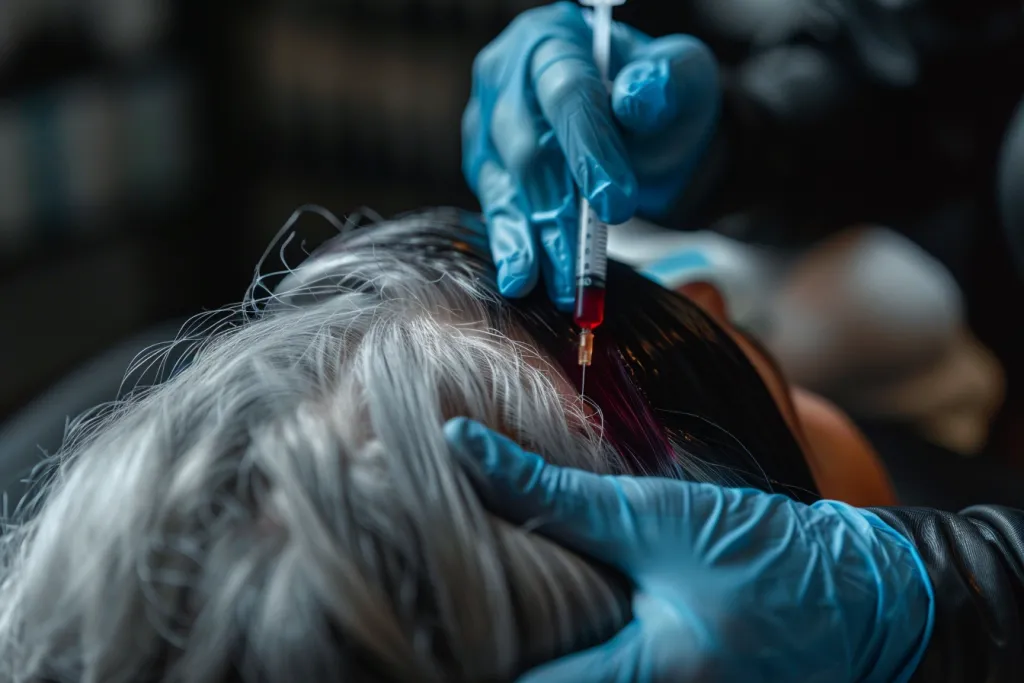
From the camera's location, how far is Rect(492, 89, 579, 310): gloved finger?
0.85 metres

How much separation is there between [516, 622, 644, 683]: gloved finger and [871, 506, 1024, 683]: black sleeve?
0.24 metres

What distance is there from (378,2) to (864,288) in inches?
67.8

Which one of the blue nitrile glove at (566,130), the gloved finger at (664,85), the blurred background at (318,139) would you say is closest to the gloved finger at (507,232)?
the blue nitrile glove at (566,130)

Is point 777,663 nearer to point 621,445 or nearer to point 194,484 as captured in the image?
point 621,445

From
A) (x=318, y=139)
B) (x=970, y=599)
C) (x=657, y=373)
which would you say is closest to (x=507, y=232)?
(x=657, y=373)

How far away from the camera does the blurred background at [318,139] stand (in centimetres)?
135

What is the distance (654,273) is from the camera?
1.24m

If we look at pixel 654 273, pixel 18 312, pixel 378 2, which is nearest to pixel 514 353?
pixel 654 273

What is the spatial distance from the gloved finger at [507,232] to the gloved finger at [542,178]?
0.01 m

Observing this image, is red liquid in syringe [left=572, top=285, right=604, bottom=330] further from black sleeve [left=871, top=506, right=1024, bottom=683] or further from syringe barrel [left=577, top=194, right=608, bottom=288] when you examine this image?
black sleeve [left=871, top=506, right=1024, bottom=683]

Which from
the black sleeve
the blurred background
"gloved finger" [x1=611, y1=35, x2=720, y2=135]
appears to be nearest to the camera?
the black sleeve

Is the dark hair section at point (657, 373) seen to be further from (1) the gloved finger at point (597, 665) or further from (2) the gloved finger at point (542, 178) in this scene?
(1) the gloved finger at point (597, 665)

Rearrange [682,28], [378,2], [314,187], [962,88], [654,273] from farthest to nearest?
1. [314,187]
2. [378,2]
3. [682,28]
4. [962,88]
5. [654,273]

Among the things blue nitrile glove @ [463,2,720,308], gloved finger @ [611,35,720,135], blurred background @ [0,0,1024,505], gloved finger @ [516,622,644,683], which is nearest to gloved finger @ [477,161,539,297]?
blue nitrile glove @ [463,2,720,308]
